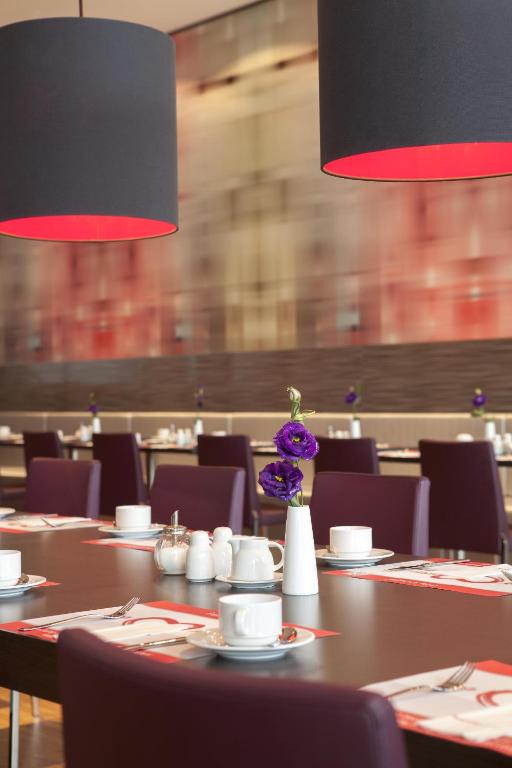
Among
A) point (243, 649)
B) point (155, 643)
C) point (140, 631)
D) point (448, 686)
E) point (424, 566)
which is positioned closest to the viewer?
point (448, 686)

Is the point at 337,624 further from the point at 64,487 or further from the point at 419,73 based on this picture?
the point at 64,487

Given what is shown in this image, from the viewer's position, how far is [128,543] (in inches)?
108

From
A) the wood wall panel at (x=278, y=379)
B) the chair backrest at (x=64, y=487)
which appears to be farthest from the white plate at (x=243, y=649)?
the wood wall panel at (x=278, y=379)

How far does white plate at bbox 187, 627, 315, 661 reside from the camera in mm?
1453

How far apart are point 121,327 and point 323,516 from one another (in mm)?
6950

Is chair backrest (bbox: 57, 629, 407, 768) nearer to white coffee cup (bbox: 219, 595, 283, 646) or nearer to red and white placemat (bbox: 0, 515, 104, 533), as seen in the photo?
white coffee cup (bbox: 219, 595, 283, 646)

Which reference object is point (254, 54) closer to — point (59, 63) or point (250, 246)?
point (250, 246)

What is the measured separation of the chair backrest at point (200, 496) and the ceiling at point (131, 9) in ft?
20.2

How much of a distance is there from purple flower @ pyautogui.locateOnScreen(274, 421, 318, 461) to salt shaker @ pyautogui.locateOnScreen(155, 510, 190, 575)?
0.37 m

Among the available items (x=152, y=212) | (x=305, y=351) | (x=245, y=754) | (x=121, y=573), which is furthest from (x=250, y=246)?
(x=245, y=754)

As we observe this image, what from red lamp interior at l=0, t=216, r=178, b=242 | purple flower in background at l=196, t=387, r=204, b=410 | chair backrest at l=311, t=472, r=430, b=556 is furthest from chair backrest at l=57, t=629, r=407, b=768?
purple flower in background at l=196, t=387, r=204, b=410

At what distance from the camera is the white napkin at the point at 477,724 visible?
3.66ft

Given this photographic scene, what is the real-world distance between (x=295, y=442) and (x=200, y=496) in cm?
142

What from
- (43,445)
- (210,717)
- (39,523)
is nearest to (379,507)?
(39,523)
